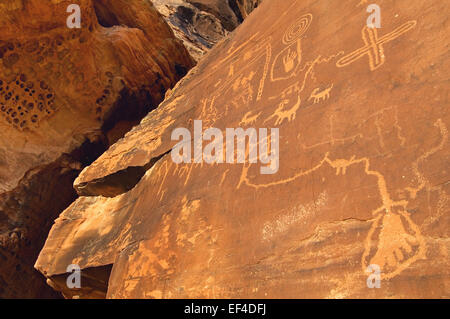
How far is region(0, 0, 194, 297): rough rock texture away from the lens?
4496 mm

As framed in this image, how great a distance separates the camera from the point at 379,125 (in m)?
1.55

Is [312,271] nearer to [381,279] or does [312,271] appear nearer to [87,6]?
[381,279]

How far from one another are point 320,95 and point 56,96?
4.00 meters

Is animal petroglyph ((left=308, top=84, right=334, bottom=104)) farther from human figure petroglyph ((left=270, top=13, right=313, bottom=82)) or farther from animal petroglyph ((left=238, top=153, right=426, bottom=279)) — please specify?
animal petroglyph ((left=238, top=153, right=426, bottom=279))

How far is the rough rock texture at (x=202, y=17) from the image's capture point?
7.81 meters

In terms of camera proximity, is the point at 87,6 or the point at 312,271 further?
the point at 87,6

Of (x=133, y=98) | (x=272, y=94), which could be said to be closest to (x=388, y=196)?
(x=272, y=94)

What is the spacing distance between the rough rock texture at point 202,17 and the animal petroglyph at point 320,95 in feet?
18.6

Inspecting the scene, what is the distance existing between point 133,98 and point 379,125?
13.7 feet
